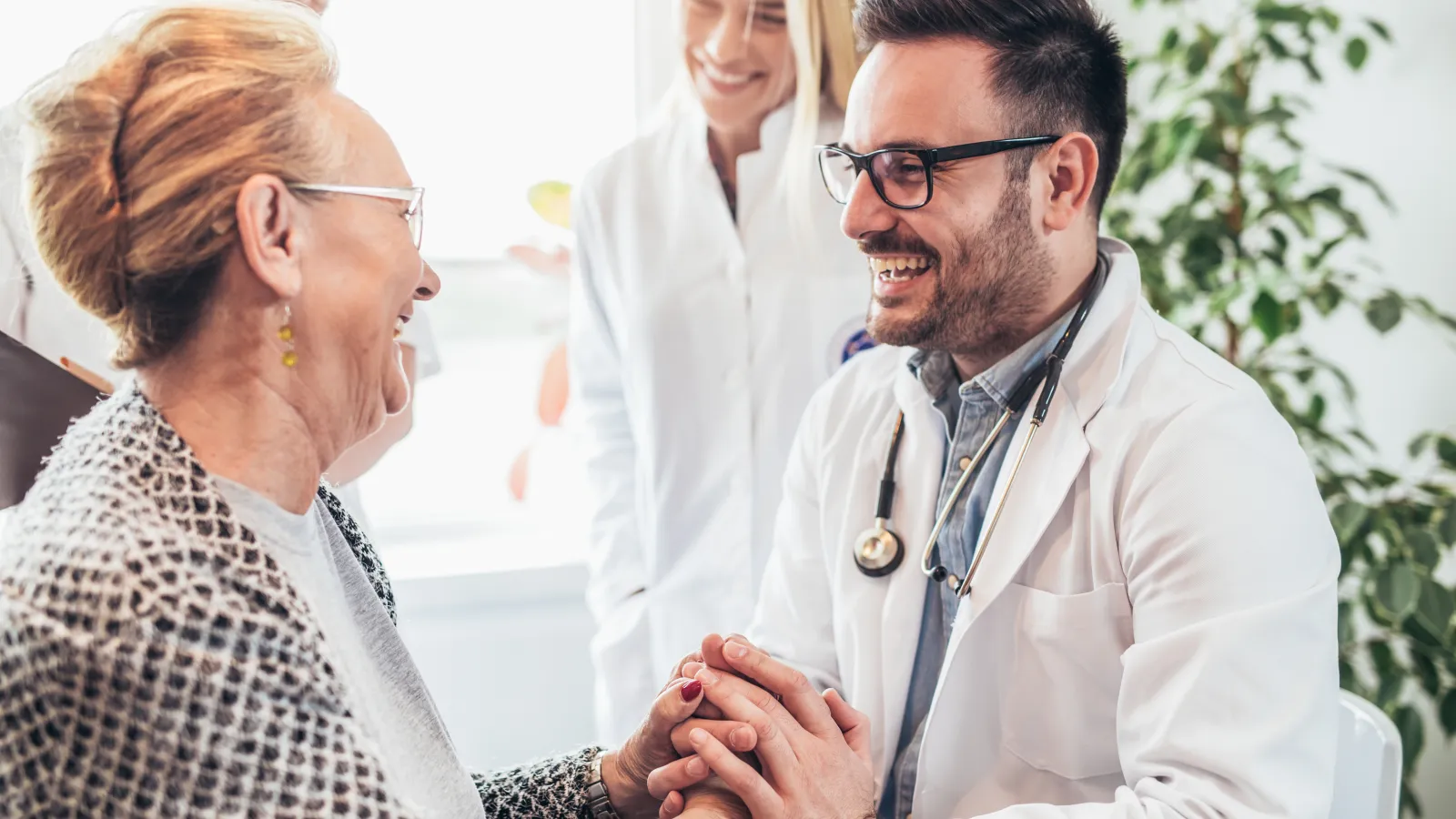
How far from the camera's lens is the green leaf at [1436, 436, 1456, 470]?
184 centimetres

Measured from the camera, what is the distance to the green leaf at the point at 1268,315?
1.97 meters

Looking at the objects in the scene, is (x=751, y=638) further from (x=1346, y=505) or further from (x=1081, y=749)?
(x=1346, y=505)

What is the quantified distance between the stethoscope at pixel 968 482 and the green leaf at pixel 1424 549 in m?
0.79

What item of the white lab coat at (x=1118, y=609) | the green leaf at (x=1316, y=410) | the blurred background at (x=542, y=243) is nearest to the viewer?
the white lab coat at (x=1118, y=609)

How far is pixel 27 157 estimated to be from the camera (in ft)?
2.91

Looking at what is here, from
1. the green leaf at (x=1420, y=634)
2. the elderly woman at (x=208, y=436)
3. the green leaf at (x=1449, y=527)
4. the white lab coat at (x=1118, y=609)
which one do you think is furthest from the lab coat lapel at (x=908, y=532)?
the green leaf at (x=1420, y=634)

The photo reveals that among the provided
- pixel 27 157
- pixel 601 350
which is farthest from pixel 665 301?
pixel 27 157

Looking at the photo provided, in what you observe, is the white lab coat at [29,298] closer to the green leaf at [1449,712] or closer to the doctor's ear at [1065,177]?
the doctor's ear at [1065,177]

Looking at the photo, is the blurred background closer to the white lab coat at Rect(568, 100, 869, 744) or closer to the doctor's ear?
the white lab coat at Rect(568, 100, 869, 744)

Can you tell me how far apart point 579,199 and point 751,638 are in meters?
0.92

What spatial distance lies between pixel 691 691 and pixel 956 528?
36 cm

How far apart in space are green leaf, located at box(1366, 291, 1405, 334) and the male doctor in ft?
2.20

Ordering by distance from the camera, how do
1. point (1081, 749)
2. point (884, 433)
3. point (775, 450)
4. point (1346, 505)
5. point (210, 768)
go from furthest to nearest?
point (775, 450), point (1346, 505), point (884, 433), point (1081, 749), point (210, 768)

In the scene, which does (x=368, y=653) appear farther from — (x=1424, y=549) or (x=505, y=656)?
(x=505, y=656)
